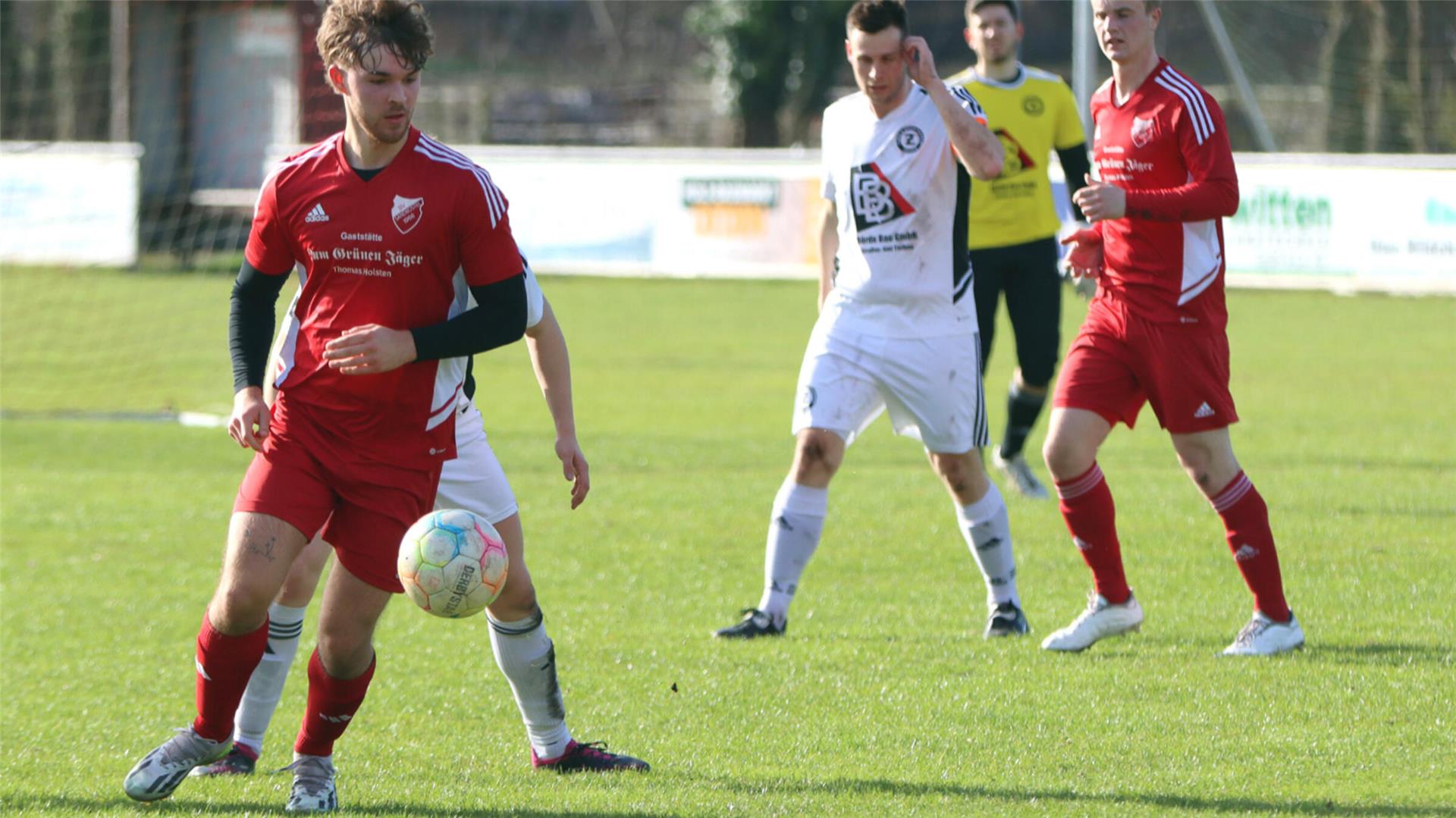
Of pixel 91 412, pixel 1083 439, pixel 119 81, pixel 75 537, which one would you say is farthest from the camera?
pixel 119 81

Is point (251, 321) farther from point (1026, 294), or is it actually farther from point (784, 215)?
point (784, 215)

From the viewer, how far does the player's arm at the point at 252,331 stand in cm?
420

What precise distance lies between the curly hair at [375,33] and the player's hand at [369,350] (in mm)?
628

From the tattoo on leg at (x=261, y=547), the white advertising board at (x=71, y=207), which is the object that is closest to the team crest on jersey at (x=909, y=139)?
the tattoo on leg at (x=261, y=547)

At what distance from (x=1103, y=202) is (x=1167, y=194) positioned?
244 mm

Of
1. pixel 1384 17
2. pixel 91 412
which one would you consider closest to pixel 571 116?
pixel 1384 17

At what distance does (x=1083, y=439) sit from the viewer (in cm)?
593

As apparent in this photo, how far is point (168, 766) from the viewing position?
4234mm

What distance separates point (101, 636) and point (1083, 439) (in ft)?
12.4

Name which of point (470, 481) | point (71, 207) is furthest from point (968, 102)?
point (71, 207)

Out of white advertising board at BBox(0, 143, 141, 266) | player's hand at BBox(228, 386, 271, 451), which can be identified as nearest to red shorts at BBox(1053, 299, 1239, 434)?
player's hand at BBox(228, 386, 271, 451)

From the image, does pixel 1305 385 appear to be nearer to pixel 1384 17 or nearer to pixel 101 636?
pixel 101 636

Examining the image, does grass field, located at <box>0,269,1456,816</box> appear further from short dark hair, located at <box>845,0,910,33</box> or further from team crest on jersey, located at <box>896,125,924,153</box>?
short dark hair, located at <box>845,0,910,33</box>

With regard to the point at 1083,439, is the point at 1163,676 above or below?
below
